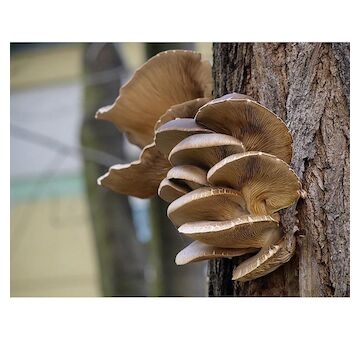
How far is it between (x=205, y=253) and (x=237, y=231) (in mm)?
85

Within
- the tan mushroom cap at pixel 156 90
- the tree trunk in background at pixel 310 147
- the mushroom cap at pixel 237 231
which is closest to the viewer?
the mushroom cap at pixel 237 231

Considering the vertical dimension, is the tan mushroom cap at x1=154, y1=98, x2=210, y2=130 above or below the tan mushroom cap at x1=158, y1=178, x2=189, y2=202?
above

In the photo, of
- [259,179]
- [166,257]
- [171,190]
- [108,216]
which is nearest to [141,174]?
[171,190]

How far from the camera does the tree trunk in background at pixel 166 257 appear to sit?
2676 millimetres

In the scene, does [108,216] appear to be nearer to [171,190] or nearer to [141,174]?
[141,174]

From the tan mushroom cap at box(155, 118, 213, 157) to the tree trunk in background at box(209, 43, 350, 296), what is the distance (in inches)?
6.2

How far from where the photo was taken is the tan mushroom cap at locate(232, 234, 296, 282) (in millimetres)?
997

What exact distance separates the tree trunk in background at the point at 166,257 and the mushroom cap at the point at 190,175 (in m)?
1.62

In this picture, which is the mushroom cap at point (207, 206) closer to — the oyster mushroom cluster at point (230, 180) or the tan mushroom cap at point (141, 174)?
the oyster mushroom cluster at point (230, 180)

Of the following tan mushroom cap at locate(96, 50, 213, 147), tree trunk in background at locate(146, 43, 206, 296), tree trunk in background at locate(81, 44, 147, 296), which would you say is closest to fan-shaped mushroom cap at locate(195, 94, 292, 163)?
tan mushroom cap at locate(96, 50, 213, 147)

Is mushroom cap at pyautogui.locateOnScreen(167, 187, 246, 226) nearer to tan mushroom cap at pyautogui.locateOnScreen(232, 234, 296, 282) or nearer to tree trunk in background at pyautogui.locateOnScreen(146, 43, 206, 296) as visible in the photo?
tan mushroom cap at pyautogui.locateOnScreen(232, 234, 296, 282)

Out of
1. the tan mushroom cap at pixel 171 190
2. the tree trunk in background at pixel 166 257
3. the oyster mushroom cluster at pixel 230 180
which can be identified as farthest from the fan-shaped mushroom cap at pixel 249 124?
the tree trunk in background at pixel 166 257

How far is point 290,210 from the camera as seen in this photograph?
1.05 m
